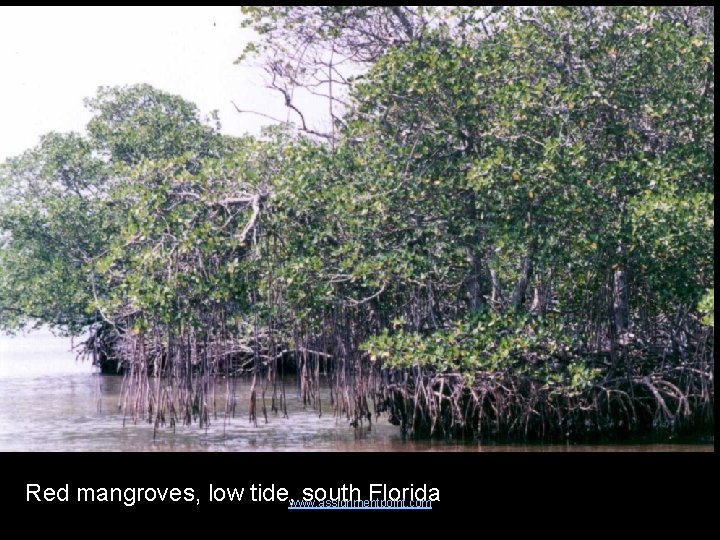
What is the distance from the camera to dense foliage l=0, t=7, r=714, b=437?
→ 30.5 ft

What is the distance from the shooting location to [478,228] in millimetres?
9828

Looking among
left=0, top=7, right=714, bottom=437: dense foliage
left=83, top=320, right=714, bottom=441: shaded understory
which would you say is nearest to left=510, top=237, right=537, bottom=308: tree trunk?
left=0, top=7, right=714, bottom=437: dense foliage

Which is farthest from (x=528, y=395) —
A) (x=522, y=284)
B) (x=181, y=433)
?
(x=181, y=433)

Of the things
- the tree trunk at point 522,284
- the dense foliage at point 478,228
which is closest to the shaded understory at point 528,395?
the dense foliage at point 478,228

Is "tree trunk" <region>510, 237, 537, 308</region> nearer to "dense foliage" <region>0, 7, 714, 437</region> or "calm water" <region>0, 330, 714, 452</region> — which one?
"dense foliage" <region>0, 7, 714, 437</region>

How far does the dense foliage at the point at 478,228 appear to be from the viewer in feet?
30.5

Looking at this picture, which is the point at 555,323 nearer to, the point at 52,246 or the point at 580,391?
the point at 580,391

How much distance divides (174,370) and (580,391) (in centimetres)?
336

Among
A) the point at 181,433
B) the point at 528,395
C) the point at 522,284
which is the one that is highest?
the point at 522,284

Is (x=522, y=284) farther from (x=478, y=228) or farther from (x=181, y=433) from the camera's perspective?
(x=181, y=433)

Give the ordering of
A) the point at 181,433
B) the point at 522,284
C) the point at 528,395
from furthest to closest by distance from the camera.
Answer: the point at 181,433 → the point at 522,284 → the point at 528,395

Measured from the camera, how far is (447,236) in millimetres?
9852

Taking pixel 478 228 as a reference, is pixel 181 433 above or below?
below
